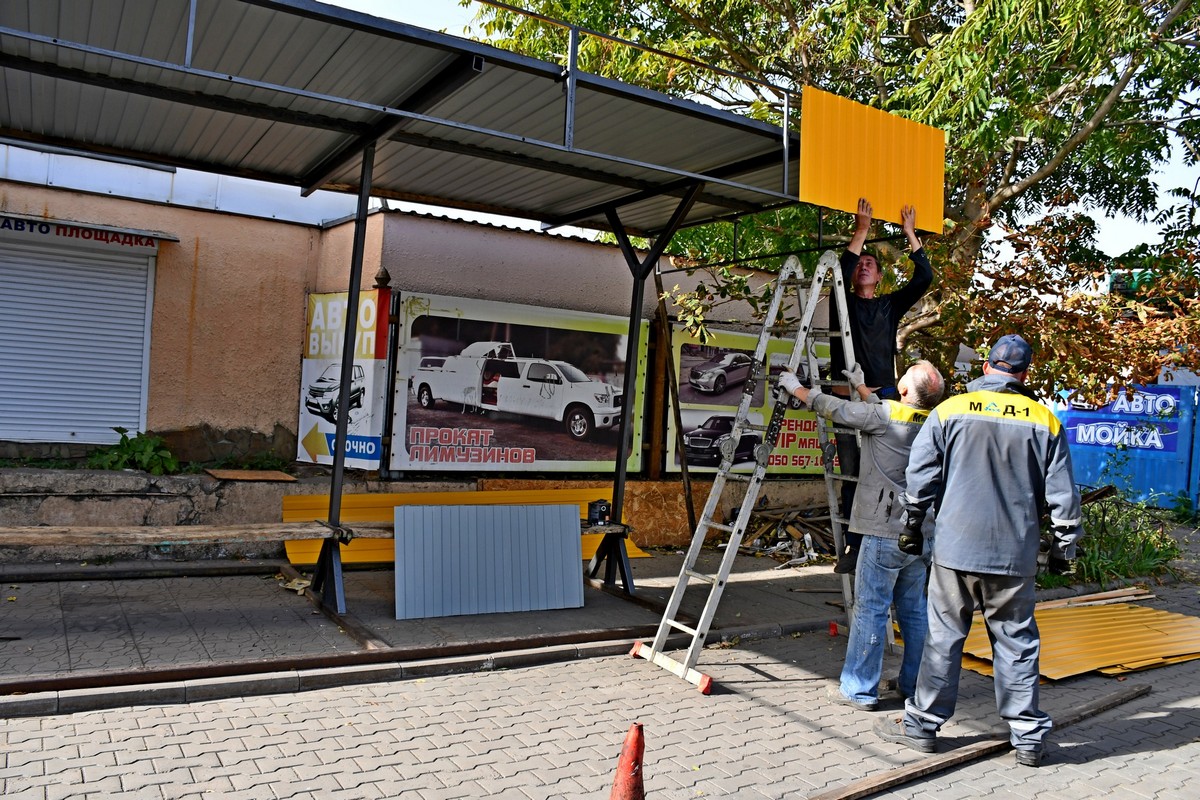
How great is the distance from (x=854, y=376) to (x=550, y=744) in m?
3.28

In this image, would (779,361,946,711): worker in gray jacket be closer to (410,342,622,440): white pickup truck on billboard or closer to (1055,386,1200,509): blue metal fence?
(410,342,622,440): white pickup truck on billboard

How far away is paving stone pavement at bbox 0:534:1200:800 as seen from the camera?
418 centimetres

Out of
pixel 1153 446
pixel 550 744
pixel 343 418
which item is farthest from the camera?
pixel 1153 446

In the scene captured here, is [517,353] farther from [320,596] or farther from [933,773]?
[933,773]

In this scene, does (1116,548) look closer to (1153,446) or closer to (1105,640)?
(1105,640)

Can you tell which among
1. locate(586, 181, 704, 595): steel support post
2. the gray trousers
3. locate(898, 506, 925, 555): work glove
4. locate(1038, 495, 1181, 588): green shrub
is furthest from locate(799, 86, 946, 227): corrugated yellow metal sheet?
locate(1038, 495, 1181, 588): green shrub

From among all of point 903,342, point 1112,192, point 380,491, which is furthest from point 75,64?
point 1112,192

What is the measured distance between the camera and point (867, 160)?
269 inches

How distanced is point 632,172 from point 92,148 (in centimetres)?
424

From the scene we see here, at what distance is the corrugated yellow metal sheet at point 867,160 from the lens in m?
6.52

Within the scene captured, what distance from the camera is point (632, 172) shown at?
7758 mm

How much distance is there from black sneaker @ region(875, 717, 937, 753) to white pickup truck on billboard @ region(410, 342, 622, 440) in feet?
18.7

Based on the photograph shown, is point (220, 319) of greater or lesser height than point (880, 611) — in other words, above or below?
above

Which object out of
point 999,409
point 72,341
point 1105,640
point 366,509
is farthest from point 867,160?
point 72,341
